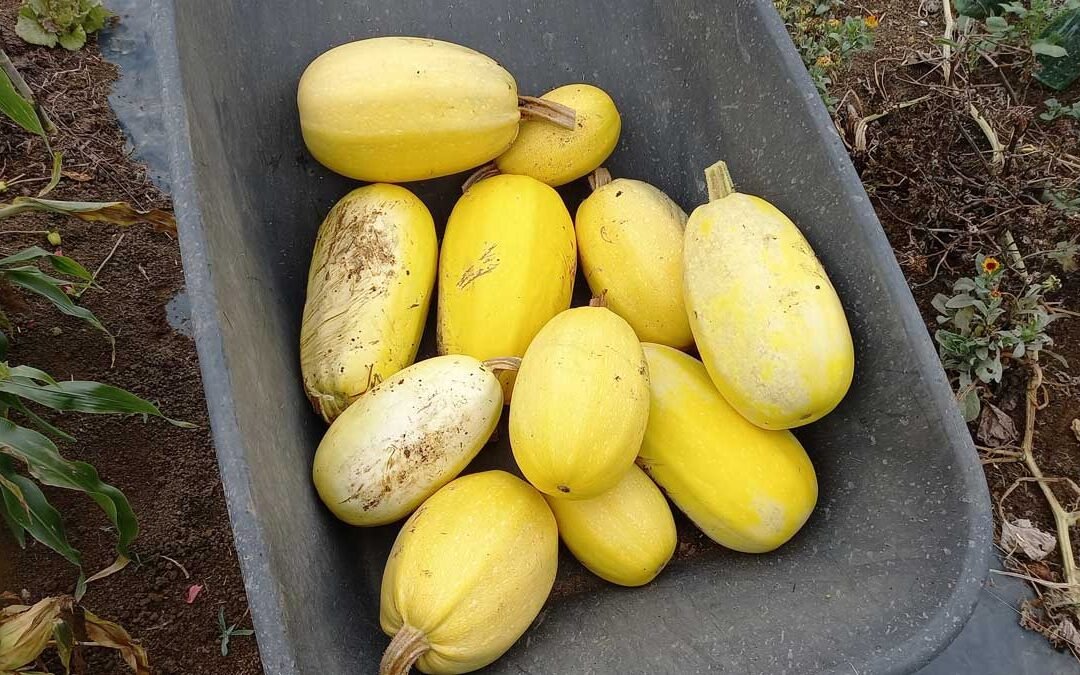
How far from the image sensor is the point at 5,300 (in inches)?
57.4

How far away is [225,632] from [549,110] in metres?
1.09

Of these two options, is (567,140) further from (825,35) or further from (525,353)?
(825,35)

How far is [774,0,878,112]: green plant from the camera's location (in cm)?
195

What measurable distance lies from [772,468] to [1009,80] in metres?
1.50

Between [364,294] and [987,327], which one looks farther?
[987,327]

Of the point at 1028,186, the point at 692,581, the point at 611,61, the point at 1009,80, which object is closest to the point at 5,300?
the point at 611,61

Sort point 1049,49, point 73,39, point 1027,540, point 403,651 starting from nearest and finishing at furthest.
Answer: point 403,651 → point 1027,540 → point 1049,49 → point 73,39

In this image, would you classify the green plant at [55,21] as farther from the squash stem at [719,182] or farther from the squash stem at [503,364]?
the squash stem at [719,182]

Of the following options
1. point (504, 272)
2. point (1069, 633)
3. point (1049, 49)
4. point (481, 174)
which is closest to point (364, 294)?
point (504, 272)

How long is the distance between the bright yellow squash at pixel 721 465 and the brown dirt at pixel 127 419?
82 cm

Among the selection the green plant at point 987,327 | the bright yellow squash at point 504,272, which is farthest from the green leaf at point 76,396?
the green plant at point 987,327

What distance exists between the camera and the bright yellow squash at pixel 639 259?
130cm

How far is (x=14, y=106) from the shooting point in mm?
1121

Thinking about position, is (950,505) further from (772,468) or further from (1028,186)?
(1028,186)
